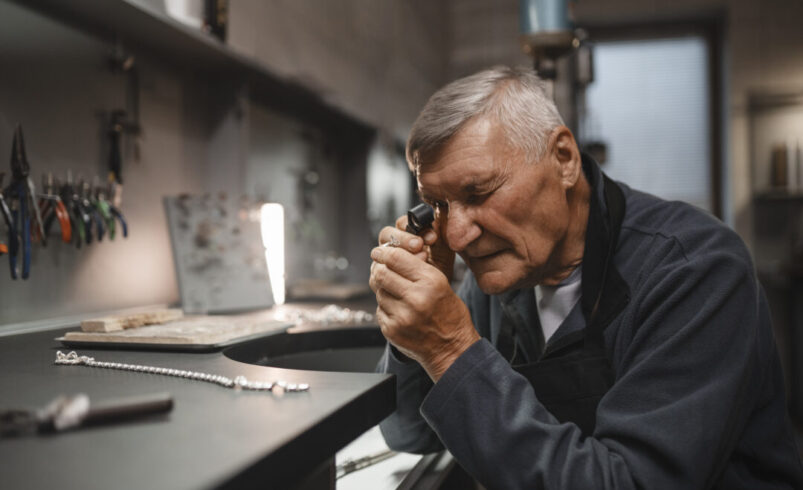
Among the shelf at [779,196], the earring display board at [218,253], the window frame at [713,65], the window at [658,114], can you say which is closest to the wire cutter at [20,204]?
the earring display board at [218,253]

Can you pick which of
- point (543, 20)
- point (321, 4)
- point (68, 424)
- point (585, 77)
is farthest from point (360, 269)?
point (68, 424)

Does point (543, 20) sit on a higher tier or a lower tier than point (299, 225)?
higher

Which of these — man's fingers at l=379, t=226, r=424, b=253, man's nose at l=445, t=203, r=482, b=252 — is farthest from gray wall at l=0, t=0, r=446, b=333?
man's nose at l=445, t=203, r=482, b=252

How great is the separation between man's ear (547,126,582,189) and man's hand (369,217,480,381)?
0.35m

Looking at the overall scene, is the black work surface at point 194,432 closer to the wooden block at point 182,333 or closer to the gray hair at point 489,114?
the wooden block at point 182,333

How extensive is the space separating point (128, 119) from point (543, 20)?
45.6 inches

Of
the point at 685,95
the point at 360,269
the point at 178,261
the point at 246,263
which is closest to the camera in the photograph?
the point at 178,261

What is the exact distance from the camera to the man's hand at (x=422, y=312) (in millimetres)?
850

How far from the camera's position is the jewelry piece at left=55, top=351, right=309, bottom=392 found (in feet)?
2.35

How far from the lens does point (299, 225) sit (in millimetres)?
2637

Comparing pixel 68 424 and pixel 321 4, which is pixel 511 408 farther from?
pixel 321 4

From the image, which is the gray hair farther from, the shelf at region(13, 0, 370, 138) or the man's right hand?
the shelf at region(13, 0, 370, 138)

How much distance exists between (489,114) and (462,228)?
0.19 m

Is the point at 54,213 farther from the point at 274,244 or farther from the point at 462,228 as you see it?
the point at 462,228
